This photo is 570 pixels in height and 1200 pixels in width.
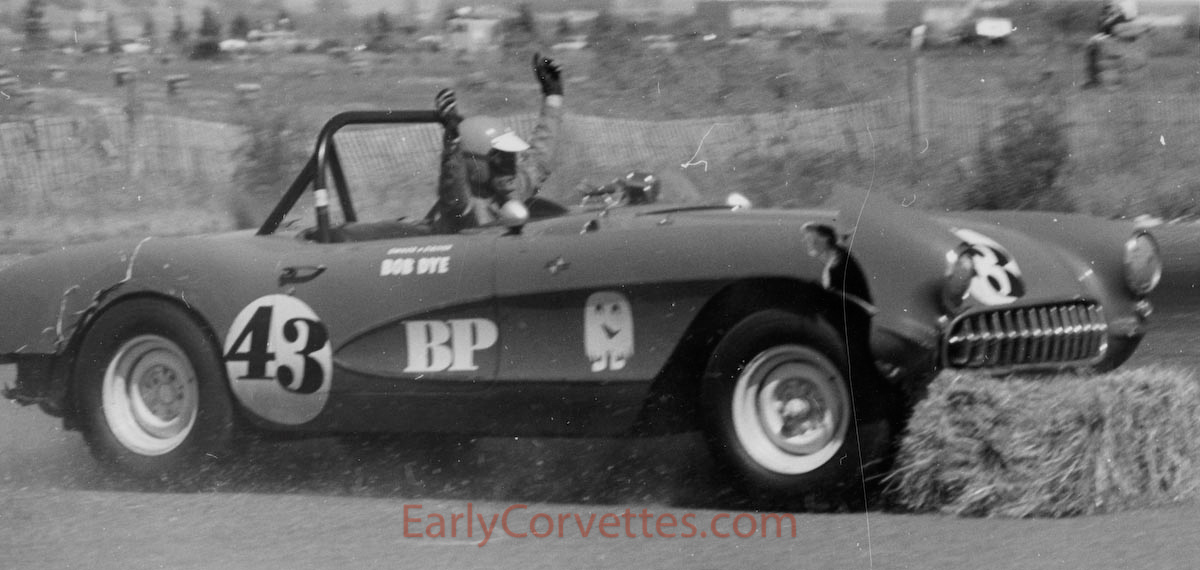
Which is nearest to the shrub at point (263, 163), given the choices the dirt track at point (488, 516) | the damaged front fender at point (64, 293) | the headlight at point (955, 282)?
the damaged front fender at point (64, 293)

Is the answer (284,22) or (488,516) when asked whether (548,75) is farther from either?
(488,516)

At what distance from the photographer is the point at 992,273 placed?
362 centimetres

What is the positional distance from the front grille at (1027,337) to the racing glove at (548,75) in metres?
1.41

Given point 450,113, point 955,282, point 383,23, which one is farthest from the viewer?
point 383,23

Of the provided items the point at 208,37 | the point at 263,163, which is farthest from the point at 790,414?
the point at 208,37

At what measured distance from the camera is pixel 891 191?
3846 mm

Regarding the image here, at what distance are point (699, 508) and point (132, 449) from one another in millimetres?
1886

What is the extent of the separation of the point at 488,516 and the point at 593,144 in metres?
1.17

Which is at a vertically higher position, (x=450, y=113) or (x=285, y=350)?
(x=450, y=113)

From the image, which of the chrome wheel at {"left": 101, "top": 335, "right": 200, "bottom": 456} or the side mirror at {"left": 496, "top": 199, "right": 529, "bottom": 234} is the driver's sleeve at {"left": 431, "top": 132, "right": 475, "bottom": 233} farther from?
the chrome wheel at {"left": 101, "top": 335, "right": 200, "bottom": 456}

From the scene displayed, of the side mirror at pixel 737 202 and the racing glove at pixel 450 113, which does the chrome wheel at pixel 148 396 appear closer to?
the racing glove at pixel 450 113

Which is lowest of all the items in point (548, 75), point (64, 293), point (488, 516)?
point (488, 516)

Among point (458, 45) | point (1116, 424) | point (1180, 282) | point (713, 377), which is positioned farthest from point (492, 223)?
point (1180, 282)

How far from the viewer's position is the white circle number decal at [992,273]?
3.57 meters
